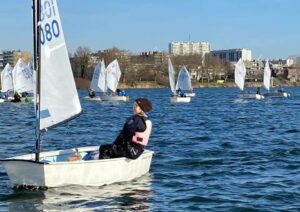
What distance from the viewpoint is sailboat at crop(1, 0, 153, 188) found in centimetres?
1110

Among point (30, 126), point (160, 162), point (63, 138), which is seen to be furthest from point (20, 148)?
point (30, 126)

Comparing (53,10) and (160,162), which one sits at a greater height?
(53,10)

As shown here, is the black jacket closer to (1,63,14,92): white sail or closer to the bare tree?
(1,63,14,92): white sail

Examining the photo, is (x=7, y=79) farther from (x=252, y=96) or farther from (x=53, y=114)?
(x=53, y=114)

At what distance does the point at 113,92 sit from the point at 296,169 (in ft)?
156

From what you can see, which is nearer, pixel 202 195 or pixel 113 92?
pixel 202 195

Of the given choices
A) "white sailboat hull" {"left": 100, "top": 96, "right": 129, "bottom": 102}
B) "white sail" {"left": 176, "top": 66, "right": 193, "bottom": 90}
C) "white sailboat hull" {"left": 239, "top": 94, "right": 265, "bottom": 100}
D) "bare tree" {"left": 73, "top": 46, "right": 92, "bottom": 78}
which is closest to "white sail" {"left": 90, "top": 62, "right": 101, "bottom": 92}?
"white sailboat hull" {"left": 100, "top": 96, "right": 129, "bottom": 102}

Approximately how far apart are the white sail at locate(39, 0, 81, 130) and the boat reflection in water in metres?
1.38

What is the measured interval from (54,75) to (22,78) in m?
44.4

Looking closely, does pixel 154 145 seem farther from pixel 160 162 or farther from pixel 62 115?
pixel 62 115

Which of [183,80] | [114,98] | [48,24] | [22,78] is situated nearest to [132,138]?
[48,24]

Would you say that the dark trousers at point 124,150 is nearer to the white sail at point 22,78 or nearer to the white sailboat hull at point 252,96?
the white sail at point 22,78

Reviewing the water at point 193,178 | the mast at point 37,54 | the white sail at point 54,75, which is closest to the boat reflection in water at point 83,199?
the water at point 193,178

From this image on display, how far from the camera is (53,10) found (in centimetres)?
1155
